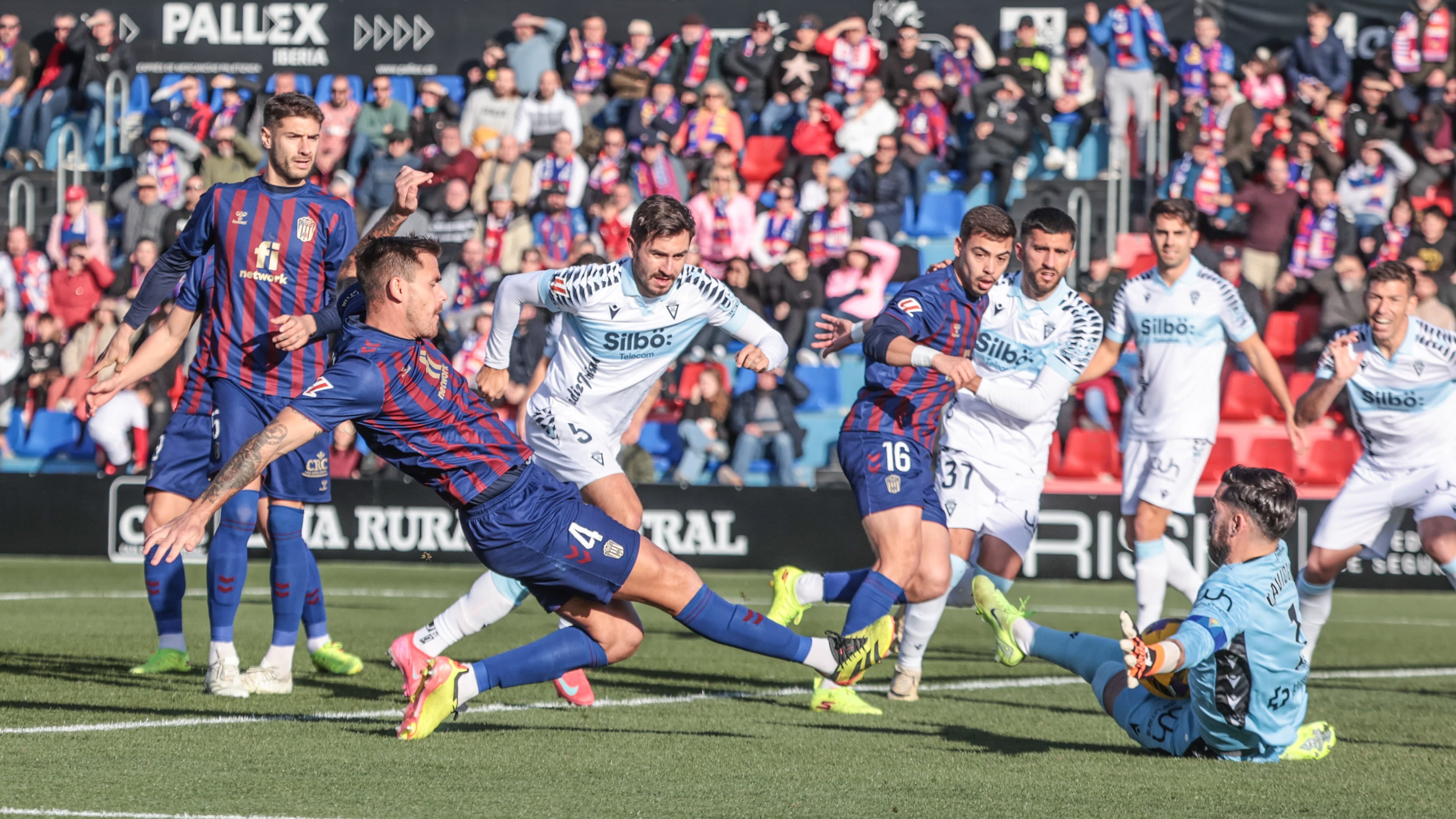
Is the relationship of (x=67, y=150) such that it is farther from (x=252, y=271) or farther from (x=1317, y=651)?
(x=1317, y=651)

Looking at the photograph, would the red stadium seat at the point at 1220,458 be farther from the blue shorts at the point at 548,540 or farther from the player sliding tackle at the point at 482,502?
the blue shorts at the point at 548,540

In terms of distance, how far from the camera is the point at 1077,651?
6.19 meters

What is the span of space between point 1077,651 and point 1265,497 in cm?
127

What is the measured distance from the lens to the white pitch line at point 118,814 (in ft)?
14.3

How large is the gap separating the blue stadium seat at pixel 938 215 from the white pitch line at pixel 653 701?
35.9 feet

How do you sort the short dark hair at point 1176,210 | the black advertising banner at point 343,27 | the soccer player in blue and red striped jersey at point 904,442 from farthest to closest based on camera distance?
the black advertising banner at point 343,27
the short dark hair at point 1176,210
the soccer player in blue and red striped jersey at point 904,442

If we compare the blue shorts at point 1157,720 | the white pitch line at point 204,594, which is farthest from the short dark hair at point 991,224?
the white pitch line at point 204,594

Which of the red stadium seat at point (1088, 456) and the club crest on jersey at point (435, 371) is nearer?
the club crest on jersey at point (435, 371)

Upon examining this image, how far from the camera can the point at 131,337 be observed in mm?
6934

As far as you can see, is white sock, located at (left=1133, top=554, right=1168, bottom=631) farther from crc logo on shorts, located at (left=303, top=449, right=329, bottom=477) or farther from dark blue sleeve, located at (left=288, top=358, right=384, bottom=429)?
dark blue sleeve, located at (left=288, top=358, right=384, bottom=429)

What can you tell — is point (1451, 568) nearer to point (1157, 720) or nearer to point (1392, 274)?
point (1392, 274)

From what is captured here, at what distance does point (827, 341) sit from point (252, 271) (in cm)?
261

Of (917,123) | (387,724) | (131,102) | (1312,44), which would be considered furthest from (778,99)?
(387,724)

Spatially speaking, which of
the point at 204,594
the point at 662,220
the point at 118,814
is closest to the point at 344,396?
the point at 118,814
